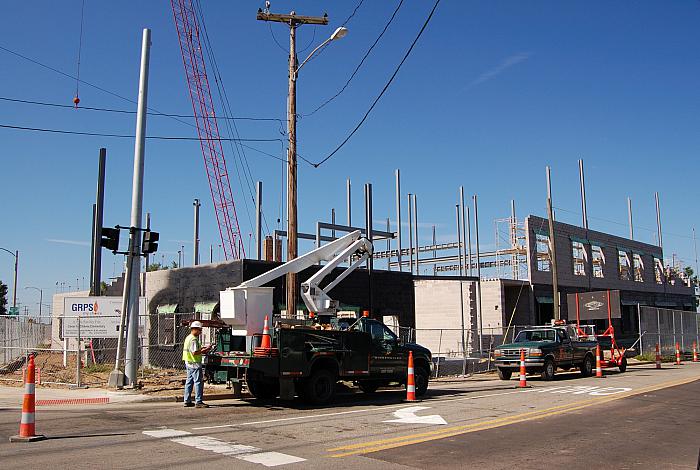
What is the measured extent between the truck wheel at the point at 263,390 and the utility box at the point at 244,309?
145 cm

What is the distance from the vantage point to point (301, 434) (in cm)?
1066

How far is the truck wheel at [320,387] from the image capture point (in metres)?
15.1

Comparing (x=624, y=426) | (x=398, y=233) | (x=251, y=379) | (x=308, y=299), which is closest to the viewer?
(x=624, y=426)

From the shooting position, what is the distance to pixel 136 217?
18312 mm

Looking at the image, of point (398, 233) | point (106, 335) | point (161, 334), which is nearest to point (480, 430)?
point (106, 335)

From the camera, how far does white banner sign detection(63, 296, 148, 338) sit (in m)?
22.4

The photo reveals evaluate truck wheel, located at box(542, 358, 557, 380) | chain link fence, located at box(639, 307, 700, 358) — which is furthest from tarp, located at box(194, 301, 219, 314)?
chain link fence, located at box(639, 307, 700, 358)


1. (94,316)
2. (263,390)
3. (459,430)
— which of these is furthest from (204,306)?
(459,430)

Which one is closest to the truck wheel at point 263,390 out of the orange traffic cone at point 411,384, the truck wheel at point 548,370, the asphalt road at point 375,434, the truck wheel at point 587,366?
the asphalt road at point 375,434

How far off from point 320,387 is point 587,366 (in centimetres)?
1467

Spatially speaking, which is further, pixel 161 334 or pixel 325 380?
pixel 161 334

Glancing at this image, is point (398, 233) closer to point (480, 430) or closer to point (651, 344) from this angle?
point (651, 344)

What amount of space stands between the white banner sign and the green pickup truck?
12605 mm

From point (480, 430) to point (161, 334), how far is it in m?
20.9
